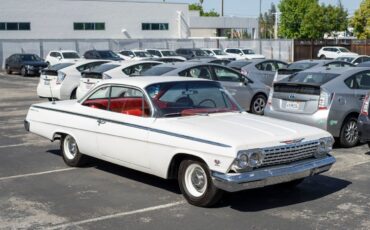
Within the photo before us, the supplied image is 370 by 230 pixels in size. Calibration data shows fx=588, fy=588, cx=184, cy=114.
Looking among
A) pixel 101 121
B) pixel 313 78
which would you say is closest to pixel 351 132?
pixel 313 78

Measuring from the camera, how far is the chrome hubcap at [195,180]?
689 centimetres

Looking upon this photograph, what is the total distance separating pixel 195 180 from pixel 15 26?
48.0 meters

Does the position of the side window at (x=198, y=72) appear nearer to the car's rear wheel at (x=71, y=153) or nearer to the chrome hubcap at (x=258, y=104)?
the chrome hubcap at (x=258, y=104)

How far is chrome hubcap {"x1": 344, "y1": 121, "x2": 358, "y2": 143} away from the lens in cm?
1094

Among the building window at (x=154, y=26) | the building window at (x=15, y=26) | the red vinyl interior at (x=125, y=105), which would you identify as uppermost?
the building window at (x=154, y=26)

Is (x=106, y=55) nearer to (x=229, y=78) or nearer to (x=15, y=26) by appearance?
(x=15, y=26)

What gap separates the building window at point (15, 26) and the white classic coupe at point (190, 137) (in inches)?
1749

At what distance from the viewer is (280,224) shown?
625cm

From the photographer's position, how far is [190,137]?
6871mm

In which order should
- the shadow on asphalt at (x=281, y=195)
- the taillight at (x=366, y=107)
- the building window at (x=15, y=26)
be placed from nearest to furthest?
the shadow on asphalt at (x=281, y=195) < the taillight at (x=366, y=107) < the building window at (x=15, y=26)

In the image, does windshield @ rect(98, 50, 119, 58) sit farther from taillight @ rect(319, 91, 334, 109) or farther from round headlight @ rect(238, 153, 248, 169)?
round headlight @ rect(238, 153, 248, 169)

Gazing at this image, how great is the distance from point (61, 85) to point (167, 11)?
44577mm

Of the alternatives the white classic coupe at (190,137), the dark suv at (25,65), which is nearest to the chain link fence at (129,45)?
the dark suv at (25,65)

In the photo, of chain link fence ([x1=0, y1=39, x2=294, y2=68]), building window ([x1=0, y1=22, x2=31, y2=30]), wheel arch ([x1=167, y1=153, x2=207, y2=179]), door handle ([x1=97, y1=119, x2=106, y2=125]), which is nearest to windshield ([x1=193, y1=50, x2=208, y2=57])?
chain link fence ([x1=0, y1=39, x2=294, y2=68])
